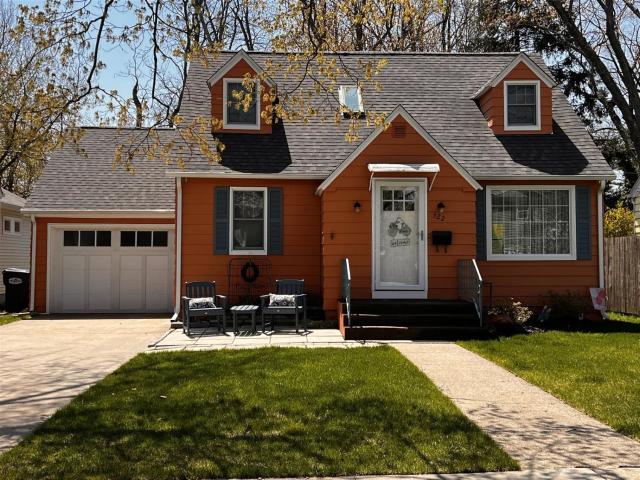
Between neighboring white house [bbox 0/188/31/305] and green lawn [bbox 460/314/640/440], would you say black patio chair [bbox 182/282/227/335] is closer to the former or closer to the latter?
green lawn [bbox 460/314/640/440]

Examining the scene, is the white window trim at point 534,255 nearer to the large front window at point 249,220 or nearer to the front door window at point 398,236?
the front door window at point 398,236

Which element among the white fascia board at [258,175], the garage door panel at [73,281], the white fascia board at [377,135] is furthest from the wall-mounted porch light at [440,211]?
the garage door panel at [73,281]

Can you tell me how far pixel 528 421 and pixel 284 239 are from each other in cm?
831

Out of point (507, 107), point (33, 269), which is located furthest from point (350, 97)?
point (33, 269)

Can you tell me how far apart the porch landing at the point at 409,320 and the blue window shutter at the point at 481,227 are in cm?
183

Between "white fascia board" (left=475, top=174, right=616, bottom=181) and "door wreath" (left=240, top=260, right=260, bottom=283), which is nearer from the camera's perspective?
"white fascia board" (left=475, top=174, right=616, bottom=181)

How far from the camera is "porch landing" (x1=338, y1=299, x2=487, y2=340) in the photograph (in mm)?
10836

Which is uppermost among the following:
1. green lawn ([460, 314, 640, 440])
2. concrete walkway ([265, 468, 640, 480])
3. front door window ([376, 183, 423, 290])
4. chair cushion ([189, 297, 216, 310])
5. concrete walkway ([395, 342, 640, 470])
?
front door window ([376, 183, 423, 290])

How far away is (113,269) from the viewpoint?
51.8 ft

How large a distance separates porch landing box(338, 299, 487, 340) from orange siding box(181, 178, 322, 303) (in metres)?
1.97

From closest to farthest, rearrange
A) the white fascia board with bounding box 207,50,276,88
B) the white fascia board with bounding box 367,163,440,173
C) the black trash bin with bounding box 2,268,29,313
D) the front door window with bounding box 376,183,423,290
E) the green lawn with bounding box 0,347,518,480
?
the green lawn with bounding box 0,347,518,480 → the white fascia board with bounding box 367,163,440,173 → the front door window with bounding box 376,183,423,290 → the white fascia board with bounding box 207,50,276,88 → the black trash bin with bounding box 2,268,29,313

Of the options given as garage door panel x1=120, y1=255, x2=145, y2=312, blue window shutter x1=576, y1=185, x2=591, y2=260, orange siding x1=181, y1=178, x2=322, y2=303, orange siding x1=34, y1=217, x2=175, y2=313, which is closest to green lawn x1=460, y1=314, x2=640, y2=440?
blue window shutter x1=576, y1=185, x2=591, y2=260

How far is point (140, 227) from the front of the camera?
15750 millimetres

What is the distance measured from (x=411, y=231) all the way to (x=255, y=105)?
16.0 feet
